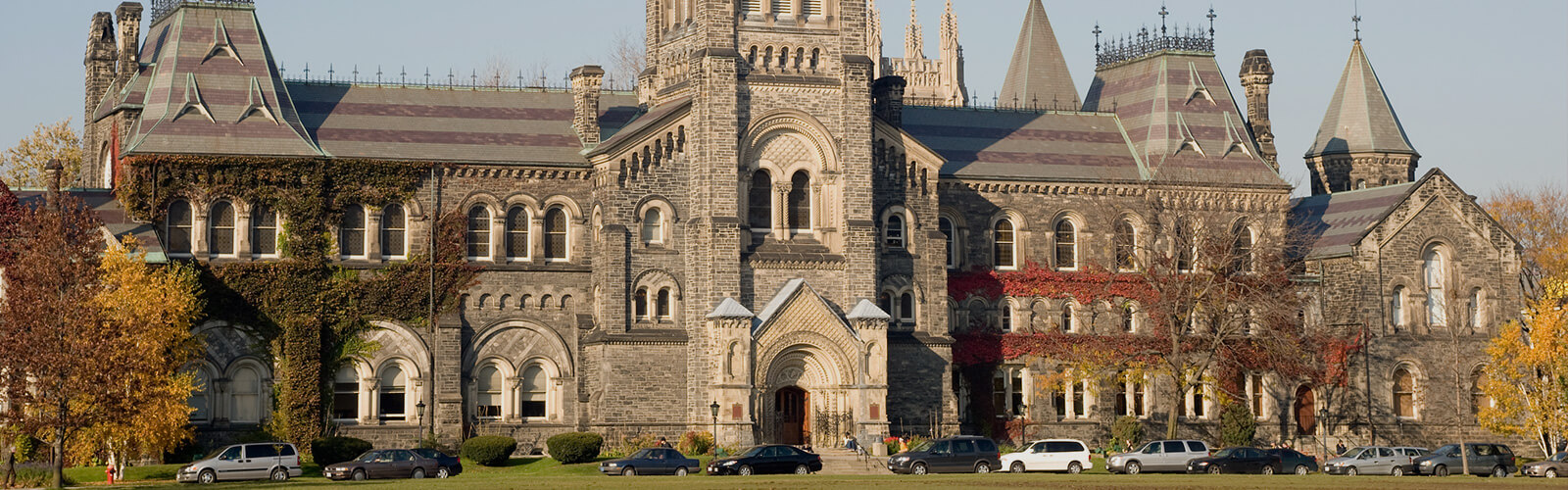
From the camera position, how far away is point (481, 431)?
65.0m

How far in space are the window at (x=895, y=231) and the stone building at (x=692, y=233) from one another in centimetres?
10

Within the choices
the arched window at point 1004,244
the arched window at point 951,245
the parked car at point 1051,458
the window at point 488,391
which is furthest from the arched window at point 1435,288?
the window at point 488,391

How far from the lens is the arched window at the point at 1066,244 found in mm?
72562

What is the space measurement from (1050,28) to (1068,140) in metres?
18.5

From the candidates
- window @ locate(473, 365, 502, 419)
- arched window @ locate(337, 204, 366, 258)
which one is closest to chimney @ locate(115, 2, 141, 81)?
arched window @ locate(337, 204, 366, 258)

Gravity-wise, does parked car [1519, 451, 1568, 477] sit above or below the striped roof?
below

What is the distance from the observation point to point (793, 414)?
65.6 meters

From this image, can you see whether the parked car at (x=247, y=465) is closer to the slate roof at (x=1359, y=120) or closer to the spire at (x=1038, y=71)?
the spire at (x=1038, y=71)

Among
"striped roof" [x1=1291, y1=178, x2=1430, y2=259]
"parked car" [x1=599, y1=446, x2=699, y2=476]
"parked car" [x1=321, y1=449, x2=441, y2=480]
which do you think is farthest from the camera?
"striped roof" [x1=1291, y1=178, x2=1430, y2=259]

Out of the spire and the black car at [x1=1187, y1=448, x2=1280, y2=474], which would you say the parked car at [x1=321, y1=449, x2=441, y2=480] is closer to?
the black car at [x1=1187, y1=448, x2=1280, y2=474]

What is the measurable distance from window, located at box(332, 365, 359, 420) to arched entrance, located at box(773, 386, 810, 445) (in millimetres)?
13129

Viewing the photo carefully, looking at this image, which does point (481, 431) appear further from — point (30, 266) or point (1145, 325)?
point (1145, 325)

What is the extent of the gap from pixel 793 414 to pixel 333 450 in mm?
14388

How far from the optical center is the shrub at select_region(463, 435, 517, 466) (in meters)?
59.9
